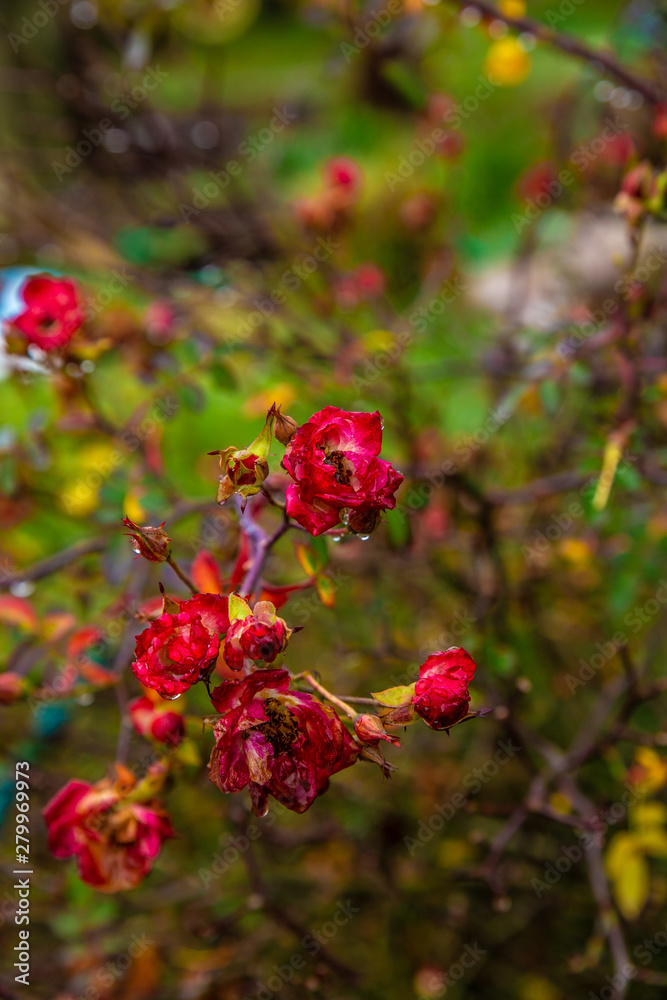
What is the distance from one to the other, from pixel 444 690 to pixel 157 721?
10.2 inches

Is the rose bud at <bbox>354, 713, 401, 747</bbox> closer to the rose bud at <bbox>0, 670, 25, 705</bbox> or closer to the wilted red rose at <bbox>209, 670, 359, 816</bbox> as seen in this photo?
the wilted red rose at <bbox>209, 670, 359, 816</bbox>

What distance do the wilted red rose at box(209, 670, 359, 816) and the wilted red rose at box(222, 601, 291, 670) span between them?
17mm

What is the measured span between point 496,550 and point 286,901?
62cm

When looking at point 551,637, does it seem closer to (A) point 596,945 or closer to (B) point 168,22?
(A) point 596,945

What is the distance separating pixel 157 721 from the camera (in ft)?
1.91

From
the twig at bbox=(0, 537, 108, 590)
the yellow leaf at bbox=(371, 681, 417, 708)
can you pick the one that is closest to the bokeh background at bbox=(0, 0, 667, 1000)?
the twig at bbox=(0, 537, 108, 590)

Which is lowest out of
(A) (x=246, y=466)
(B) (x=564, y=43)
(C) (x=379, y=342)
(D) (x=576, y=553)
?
(D) (x=576, y=553)

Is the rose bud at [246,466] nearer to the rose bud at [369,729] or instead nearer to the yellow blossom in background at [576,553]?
the rose bud at [369,729]

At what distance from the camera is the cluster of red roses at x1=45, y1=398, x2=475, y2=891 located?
43 cm

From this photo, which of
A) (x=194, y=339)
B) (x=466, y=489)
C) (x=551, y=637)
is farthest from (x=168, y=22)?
(x=551, y=637)

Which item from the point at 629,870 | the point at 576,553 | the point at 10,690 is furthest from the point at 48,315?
the point at 629,870

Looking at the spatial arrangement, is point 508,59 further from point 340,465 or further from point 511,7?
point 340,465

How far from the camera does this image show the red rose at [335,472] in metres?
0.44

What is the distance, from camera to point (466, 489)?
40.3 inches
